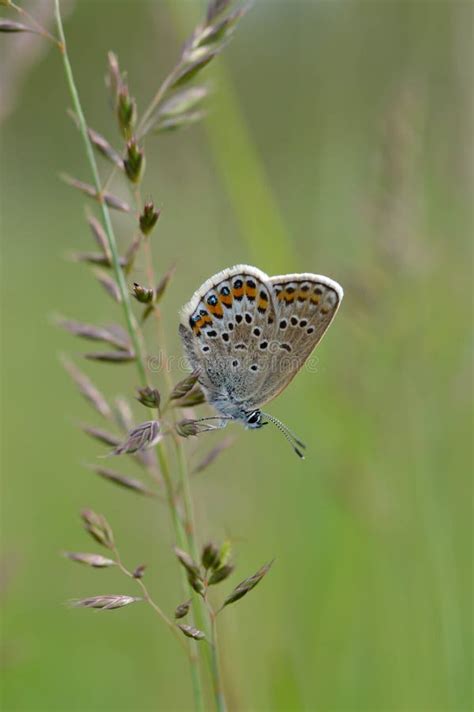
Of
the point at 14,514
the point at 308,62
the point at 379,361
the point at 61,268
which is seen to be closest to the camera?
the point at 379,361

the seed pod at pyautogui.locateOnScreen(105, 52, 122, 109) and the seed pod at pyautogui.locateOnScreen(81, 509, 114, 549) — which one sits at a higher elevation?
the seed pod at pyautogui.locateOnScreen(105, 52, 122, 109)

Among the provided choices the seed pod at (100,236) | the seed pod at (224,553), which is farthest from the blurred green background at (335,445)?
the seed pod at (224,553)

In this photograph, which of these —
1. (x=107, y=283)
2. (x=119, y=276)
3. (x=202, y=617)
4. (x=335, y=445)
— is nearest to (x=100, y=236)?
(x=107, y=283)

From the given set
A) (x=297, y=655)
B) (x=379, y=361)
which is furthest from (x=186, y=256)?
(x=297, y=655)

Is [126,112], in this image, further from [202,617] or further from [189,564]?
[202,617]

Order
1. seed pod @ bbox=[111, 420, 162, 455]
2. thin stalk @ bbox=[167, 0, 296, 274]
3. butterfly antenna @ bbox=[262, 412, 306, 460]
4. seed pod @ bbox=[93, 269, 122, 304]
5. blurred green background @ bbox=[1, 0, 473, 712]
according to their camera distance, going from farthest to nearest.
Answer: thin stalk @ bbox=[167, 0, 296, 274], blurred green background @ bbox=[1, 0, 473, 712], butterfly antenna @ bbox=[262, 412, 306, 460], seed pod @ bbox=[93, 269, 122, 304], seed pod @ bbox=[111, 420, 162, 455]

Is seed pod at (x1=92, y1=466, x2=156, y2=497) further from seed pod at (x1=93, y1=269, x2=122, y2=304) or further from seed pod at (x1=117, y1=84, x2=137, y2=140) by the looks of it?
seed pod at (x1=117, y1=84, x2=137, y2=140)

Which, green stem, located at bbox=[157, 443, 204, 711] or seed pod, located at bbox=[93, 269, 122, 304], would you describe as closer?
green stem, located at bbox=[157, 443, 204, 711]

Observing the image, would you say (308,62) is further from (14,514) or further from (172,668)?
(14,514)

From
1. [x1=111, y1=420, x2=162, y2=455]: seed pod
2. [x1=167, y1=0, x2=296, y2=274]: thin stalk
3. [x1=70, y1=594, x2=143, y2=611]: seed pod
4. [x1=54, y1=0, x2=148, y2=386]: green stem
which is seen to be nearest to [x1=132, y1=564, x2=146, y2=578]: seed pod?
[x1=70, y1=594, x2=143, y2=611]: seed pod
